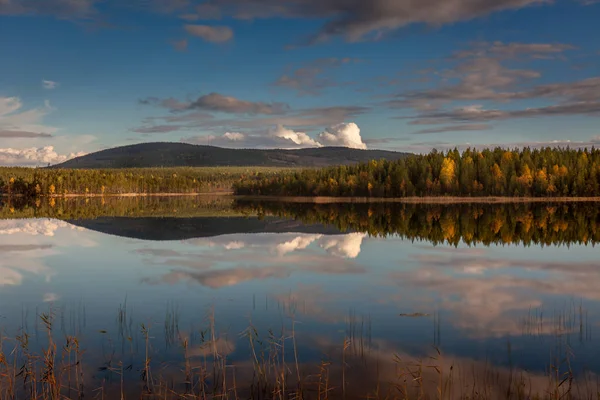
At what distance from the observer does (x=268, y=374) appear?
16.4 metres

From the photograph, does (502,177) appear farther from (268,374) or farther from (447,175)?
(268,374)

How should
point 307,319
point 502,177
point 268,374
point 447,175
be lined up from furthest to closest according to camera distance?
point 447,175 → point 502,177 → point 307,319 → point 268,374

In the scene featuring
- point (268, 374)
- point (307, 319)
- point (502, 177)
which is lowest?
point (307, 319)

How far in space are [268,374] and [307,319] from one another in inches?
277

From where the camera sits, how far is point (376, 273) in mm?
36969

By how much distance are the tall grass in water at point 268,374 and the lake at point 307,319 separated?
Answer: 7cm

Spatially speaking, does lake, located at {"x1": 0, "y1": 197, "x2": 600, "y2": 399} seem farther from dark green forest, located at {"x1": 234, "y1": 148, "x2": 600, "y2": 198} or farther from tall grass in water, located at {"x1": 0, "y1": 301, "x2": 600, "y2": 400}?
dark green forest, located at {"x1": 234, "y1": 148, "x2": 600, "y2": 198}

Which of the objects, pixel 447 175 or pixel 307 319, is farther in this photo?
pixel 447 175

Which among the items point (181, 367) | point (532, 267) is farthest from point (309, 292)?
point (532, 267)

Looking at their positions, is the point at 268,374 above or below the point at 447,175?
below

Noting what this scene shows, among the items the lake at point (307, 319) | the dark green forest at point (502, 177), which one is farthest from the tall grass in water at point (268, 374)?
the dark green forest at point (502, 177)

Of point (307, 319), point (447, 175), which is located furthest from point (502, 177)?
point (307, 319)

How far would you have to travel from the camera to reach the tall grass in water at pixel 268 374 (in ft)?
48.4

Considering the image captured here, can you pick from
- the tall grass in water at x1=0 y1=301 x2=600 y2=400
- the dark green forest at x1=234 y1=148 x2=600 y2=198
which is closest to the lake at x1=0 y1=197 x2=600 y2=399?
the tall grass in water at x1=0 y1=301 x2=600 y2=400
